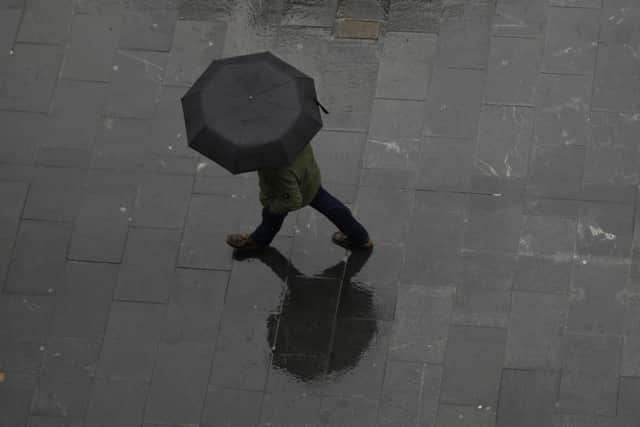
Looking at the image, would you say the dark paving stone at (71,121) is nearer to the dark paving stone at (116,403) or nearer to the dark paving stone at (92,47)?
the dark paving stone at (92,47)

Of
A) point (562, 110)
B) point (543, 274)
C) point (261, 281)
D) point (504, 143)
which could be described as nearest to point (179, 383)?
point (261, 281)

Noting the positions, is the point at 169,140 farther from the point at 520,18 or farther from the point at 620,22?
the point at 620,22

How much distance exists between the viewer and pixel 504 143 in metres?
9.55

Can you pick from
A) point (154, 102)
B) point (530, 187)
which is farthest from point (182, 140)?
point (530, 187)

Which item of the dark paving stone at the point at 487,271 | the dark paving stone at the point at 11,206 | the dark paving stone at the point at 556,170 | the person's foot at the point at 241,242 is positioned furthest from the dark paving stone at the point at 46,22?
the dark paving stone at the point at 556,170

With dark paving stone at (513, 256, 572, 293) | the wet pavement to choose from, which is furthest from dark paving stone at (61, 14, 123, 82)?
dark paving stone at (513, 256, 572, 293)

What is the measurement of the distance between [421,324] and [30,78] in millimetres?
4326

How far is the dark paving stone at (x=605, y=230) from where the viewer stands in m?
8.99

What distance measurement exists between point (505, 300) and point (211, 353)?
234 cm

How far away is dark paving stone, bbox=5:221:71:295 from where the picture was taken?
9.32m

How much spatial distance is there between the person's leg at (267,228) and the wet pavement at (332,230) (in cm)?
29

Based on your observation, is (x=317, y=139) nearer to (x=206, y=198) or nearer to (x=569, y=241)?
(x=206, y=198)

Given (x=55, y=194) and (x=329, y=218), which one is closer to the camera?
(x=329, y=218)

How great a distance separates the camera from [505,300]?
8859mm
